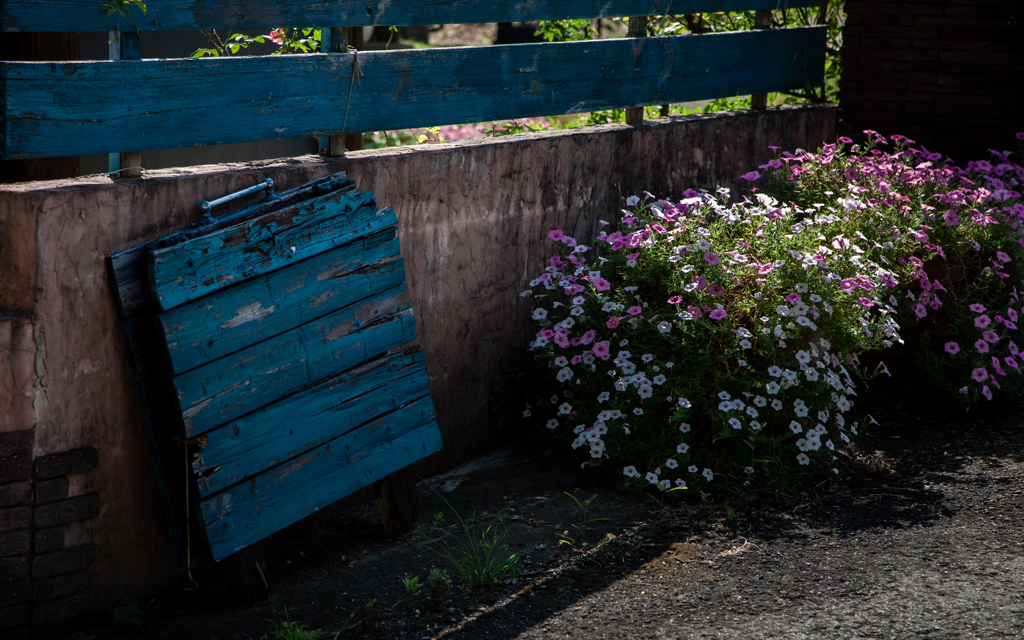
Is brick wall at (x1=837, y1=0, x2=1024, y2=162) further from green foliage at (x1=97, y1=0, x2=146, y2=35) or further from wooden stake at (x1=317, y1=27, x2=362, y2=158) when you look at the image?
green foliage at (x1=97, y1=0, x2=146, y2=35)

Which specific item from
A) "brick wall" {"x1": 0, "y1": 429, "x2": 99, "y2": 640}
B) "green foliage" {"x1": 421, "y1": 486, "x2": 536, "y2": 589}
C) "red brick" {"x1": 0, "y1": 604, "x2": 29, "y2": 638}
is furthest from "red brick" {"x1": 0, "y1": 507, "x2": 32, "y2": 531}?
"green foliage" {"x1": 421, "y1": 486, "x2": 536, "y2": 589}

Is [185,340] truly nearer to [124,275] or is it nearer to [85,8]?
[124,275]

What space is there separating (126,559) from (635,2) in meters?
3.31

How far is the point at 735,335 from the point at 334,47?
1832 mm

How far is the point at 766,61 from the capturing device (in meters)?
5.26

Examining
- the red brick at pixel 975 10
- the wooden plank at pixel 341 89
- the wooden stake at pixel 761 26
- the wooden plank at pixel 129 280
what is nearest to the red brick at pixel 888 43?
the red brick at pixel 975 10

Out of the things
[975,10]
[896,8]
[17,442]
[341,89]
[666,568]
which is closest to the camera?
[17,442]

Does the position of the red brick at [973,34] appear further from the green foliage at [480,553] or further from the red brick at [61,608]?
the red brick at [61,608]

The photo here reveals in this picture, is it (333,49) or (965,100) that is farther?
(965,100)

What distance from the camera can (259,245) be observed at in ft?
8.89

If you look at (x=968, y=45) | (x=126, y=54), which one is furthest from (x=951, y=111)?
(x=126, y=54)

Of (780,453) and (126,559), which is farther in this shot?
(780,453)

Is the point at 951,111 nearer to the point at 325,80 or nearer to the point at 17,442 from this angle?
the point at 325,80

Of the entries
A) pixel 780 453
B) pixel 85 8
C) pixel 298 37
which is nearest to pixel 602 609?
pixel 780 453
